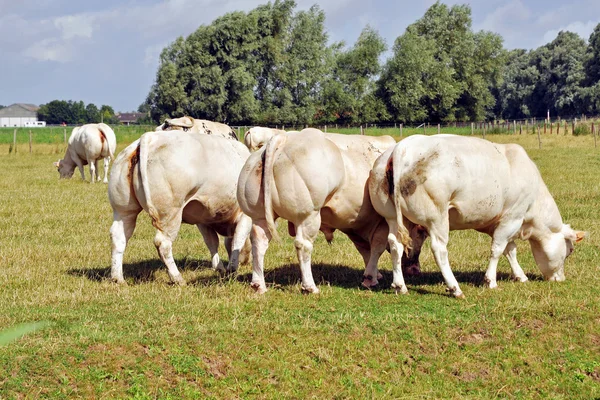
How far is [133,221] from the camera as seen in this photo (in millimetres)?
9672

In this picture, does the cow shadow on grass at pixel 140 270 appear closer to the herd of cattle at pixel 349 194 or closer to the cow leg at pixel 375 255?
the herd of cattle at pixel 349 194

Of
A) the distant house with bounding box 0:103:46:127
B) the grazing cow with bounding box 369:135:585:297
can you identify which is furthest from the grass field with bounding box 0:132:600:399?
→ the distant house with bounding box 0:103:46:127

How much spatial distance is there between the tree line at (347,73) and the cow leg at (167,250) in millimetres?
55216

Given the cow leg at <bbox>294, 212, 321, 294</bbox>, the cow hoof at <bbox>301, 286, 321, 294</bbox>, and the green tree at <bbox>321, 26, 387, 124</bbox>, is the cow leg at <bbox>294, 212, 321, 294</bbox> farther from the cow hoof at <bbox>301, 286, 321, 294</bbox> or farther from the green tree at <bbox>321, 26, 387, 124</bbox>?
the green tree at <bbox>321, 26, 387, 124</bbox>

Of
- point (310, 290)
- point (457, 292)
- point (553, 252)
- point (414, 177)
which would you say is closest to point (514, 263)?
point (553, 252)

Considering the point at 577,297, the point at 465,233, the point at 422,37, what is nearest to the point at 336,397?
the point at 577,297

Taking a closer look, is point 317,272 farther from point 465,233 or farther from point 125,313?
point 465,233

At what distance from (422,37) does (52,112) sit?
105 meters

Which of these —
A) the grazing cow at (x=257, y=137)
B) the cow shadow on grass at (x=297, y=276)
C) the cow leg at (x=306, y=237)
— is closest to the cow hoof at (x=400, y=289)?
the cow shadow on grass at (x=297, y=276)

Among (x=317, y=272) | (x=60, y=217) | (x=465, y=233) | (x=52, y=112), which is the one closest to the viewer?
(x=317, y=272)

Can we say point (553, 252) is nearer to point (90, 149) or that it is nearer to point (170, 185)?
point (170, 185)

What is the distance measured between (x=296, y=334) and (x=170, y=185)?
2.89m

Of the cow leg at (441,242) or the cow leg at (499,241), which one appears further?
the cow leg at (499,241)

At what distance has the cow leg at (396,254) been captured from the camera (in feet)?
27.8
